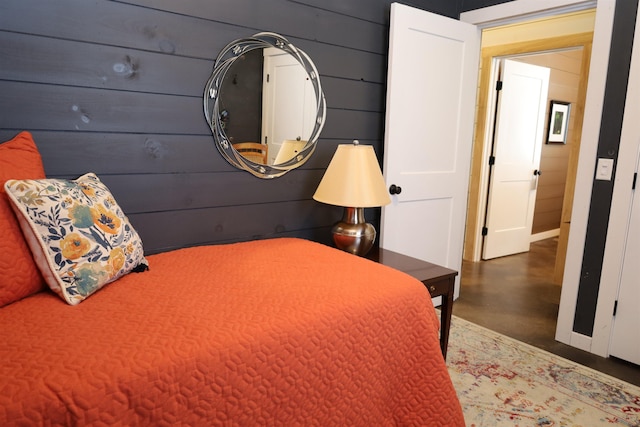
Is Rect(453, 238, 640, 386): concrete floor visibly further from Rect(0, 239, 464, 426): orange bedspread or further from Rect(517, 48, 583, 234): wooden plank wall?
Rect(0, 239, 464, 426): orange bedspread

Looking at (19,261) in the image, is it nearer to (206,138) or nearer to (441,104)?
(206,138)

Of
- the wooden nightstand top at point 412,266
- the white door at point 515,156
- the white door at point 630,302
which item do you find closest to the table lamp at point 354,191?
the wooden nightstand top at point 412,266

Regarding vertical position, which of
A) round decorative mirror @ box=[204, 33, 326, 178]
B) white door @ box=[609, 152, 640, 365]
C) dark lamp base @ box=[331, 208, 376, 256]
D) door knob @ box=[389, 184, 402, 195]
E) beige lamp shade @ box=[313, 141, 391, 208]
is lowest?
white door @ box=[609, 152, 640, 365]

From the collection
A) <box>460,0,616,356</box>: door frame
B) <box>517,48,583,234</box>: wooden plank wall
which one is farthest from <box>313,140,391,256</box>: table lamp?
<box>517,48,583,234</box>: wooden plank wall

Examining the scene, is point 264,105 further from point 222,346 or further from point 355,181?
point 222,346

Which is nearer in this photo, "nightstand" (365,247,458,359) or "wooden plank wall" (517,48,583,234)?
"nightstand" (365,247,458,359)

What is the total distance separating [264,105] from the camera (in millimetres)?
2189

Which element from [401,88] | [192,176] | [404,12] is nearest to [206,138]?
[192,176]

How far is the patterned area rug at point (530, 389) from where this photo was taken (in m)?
1.88

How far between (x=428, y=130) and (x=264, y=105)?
111cm

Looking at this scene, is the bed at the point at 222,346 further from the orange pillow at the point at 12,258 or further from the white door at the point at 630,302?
the white door at the point at 630,302

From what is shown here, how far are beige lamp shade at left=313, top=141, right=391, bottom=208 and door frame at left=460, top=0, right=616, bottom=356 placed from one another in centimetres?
119

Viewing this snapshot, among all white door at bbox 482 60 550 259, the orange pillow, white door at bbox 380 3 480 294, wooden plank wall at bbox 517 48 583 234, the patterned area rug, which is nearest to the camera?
the orange pillow

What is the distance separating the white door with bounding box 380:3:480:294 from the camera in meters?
2.56
